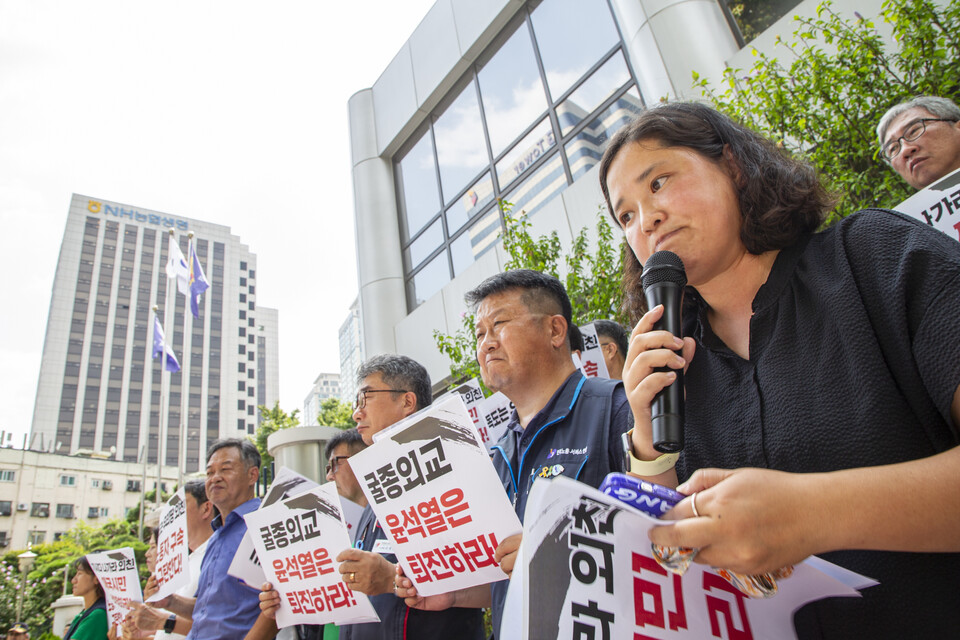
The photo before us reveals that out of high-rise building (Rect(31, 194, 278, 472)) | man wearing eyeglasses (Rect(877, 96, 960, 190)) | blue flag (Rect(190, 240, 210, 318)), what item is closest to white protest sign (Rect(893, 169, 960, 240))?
man wearing eyeglasses (Rect(877, 96, 960, 190))

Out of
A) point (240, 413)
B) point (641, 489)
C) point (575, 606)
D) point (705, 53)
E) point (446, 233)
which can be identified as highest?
point (240, 413)

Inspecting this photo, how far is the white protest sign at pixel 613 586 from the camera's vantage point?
88cm

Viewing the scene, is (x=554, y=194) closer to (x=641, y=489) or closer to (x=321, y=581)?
(x=321, y=581)

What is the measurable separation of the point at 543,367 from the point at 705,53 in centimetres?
608

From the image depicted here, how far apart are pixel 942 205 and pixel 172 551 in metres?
4.69

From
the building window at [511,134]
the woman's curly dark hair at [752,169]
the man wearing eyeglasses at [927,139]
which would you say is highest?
the building window at [511,134]

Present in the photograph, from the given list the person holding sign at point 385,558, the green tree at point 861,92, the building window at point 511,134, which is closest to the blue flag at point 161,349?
the building window at point 511,134

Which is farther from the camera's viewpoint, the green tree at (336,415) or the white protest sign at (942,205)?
the green tree at (336,415)

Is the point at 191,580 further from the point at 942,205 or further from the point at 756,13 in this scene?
the point at 756,13

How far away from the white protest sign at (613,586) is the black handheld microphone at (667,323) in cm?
20

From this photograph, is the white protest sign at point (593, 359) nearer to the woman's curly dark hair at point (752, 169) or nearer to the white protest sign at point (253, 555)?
the white protest sign at point (253, 555)

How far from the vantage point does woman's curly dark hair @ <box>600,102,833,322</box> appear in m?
1.27

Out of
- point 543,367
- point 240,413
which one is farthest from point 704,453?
point 240,413

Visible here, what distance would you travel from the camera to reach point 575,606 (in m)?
0.90
